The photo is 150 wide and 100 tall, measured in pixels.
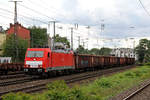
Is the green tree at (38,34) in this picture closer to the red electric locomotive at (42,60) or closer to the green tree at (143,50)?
the green tree at (143,50)

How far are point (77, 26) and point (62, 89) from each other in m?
32.6

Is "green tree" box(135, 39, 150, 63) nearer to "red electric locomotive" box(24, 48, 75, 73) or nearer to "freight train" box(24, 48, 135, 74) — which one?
"freight train" box(24, 48, 135, 74)

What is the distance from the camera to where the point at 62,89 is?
9.72 m

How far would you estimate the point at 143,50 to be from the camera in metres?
103

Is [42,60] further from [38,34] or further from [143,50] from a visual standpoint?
[143,50]

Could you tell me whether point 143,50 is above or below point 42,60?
above

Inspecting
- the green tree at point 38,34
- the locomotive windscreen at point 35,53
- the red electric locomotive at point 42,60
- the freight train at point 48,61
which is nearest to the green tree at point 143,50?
the green tree at point 38,34

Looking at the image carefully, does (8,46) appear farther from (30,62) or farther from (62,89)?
(62,89)

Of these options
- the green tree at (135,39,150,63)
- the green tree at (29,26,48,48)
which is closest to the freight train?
the green tree at (29,26,48,48)

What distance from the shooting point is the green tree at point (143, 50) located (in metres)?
103

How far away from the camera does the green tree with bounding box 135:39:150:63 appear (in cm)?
10261

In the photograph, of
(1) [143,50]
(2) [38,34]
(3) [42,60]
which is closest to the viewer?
(3) [42,60]

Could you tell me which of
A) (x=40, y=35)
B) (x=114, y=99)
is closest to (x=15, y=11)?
(x=114, y=99)

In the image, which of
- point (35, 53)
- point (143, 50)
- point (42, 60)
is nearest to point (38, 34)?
point (143, 50)
